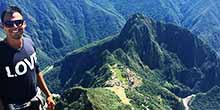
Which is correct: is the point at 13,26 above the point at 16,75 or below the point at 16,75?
above

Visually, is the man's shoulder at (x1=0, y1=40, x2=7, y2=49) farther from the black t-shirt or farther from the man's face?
the man's face

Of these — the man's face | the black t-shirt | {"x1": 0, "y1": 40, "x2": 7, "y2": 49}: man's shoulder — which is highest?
the man's face

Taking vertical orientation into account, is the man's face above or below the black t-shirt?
above

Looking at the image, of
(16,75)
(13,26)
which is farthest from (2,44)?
(16,75)

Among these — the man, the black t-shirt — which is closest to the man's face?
the man

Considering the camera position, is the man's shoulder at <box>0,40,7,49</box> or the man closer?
the man

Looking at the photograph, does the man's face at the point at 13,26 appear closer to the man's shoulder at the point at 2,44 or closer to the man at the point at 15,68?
the man at the point at 15,68

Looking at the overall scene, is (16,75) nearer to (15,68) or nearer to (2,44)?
(15,68)

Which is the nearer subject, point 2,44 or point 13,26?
point 13,26
